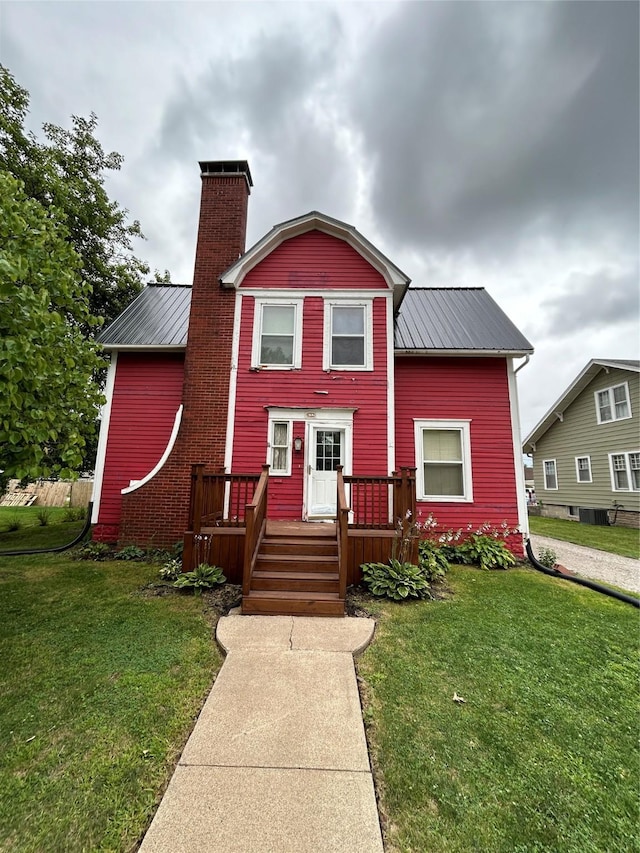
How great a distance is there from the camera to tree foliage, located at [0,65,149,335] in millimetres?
10844

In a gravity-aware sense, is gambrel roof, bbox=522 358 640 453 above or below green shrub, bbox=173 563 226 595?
above

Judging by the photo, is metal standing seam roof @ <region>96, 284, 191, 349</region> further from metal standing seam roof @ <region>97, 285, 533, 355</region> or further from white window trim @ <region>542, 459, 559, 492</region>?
white window trim @ <region>542, 459, 559, 492</region>

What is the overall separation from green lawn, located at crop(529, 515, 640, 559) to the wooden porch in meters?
8.36

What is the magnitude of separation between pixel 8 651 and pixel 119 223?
14.6 m

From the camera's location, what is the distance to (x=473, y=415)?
→ 807cm

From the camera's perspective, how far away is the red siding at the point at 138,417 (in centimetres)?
800

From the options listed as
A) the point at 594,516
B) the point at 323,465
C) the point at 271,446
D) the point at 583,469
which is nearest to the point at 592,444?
the point at 583,469

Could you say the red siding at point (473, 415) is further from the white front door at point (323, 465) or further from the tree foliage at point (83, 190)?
the tree foliage at point (83, 190)

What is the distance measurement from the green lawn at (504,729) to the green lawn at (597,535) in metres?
7.38

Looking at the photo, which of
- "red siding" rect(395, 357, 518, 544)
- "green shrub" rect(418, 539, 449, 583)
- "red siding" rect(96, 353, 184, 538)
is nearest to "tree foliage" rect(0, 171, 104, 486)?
"red siding" rect(96, 353, 184, 538)

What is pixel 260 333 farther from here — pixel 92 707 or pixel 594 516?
pixel 594 516

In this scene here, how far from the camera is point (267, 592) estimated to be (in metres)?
4.71

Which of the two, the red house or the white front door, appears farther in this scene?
the red house

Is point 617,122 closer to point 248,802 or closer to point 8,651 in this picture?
point 248,802
